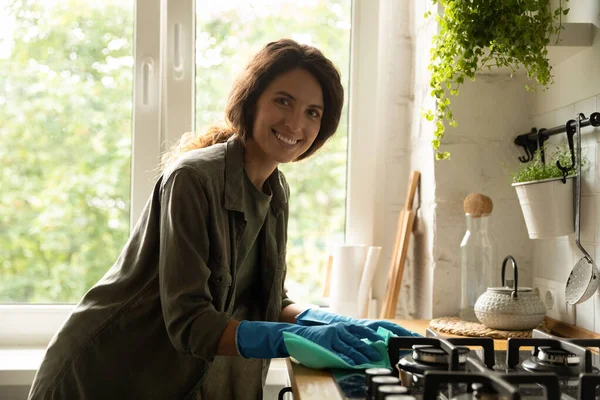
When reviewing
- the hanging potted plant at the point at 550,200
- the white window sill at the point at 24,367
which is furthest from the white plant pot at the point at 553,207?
the white window sill at the point at 24,367

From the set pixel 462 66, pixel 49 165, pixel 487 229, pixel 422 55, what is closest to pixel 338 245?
pixel 487 229

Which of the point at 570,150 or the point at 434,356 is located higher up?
the point at 570,150

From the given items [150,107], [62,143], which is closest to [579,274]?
[150,107]

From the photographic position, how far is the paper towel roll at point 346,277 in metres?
2.20

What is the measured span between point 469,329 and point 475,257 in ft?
0.86

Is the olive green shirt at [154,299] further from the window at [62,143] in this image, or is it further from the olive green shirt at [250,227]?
the window at [62,143]

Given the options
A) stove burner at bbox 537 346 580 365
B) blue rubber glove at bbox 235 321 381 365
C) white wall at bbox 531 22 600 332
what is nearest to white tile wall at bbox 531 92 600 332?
white wall at bbox 531 22 600 332

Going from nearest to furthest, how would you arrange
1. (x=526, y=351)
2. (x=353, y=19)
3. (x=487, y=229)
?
(x=526, y=351) < (x=487, y=229) < (x=353, y=19)

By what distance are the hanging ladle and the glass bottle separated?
0.30 meters

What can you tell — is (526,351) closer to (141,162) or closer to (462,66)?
(462,66)

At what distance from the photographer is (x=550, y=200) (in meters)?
1.71

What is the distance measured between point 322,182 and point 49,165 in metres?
0.90

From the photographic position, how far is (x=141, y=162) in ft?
7.73

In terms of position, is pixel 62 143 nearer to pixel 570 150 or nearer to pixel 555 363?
pixel 570 150
